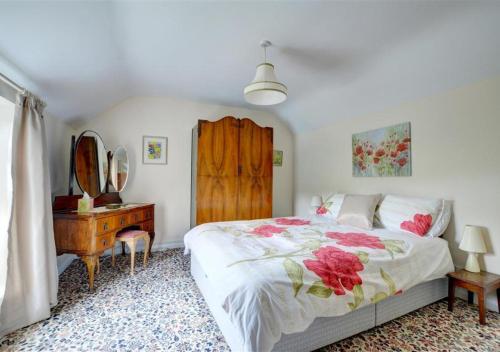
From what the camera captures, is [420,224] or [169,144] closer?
[420,224]

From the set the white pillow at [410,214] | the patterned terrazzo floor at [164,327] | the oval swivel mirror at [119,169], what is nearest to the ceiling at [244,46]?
Result: the oval swivel mirror at [119,169]

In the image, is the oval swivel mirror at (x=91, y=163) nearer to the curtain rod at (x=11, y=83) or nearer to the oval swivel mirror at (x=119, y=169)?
the oval swivel mirror at (x=119, y=169)

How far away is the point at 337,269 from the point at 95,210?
263 cm

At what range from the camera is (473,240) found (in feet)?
6.53

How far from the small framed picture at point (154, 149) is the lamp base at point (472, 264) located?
386cm

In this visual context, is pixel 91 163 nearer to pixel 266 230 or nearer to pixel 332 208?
pixel 266 230

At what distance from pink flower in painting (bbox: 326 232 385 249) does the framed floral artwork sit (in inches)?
43.9

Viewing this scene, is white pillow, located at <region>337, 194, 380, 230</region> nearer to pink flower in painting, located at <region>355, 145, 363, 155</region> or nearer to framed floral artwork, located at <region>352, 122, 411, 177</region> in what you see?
framed floral artwork, located at <region>352, 122, 411, 177</region>

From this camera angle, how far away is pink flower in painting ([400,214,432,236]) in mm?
2178

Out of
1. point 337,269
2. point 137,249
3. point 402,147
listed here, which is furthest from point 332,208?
point 137,249

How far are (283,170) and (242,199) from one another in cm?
137

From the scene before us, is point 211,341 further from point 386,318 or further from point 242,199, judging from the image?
point 242,199

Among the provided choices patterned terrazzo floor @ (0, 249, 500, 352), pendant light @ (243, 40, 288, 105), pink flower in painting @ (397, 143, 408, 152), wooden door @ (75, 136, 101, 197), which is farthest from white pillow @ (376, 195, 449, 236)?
wooden door @ (75, 136, 101, 197)

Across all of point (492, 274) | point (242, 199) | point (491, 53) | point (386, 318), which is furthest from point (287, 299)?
point (491, 53)
